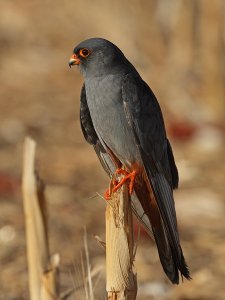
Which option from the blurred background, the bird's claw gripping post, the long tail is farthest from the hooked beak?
the blurred background

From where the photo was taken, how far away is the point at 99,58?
18.7 feet

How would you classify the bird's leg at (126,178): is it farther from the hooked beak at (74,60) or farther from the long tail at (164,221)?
the hooked beak at (74,60)

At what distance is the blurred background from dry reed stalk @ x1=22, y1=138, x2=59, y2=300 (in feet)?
4.82

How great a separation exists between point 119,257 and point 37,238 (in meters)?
1.12

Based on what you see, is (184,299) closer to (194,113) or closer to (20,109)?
(194,113)

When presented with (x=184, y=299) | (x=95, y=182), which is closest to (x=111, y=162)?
(x=184, y=299)

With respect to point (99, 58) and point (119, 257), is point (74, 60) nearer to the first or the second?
point (99, 58)

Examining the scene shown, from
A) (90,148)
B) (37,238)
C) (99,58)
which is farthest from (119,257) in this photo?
(90,148)

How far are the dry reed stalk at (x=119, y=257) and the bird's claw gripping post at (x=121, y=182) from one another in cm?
25

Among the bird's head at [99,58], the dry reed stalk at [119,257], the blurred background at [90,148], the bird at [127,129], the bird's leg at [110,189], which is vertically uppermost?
the blurred background at [90,148]

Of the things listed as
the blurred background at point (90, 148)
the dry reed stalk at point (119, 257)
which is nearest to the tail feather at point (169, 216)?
the dry reed stalk at point (119, 257)

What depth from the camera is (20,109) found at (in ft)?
47.8

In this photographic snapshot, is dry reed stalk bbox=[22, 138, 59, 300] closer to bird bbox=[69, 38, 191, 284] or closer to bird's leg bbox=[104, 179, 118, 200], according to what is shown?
bird bbox=[69, 38, 191, 284]

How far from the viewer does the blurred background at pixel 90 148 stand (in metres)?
8.69
